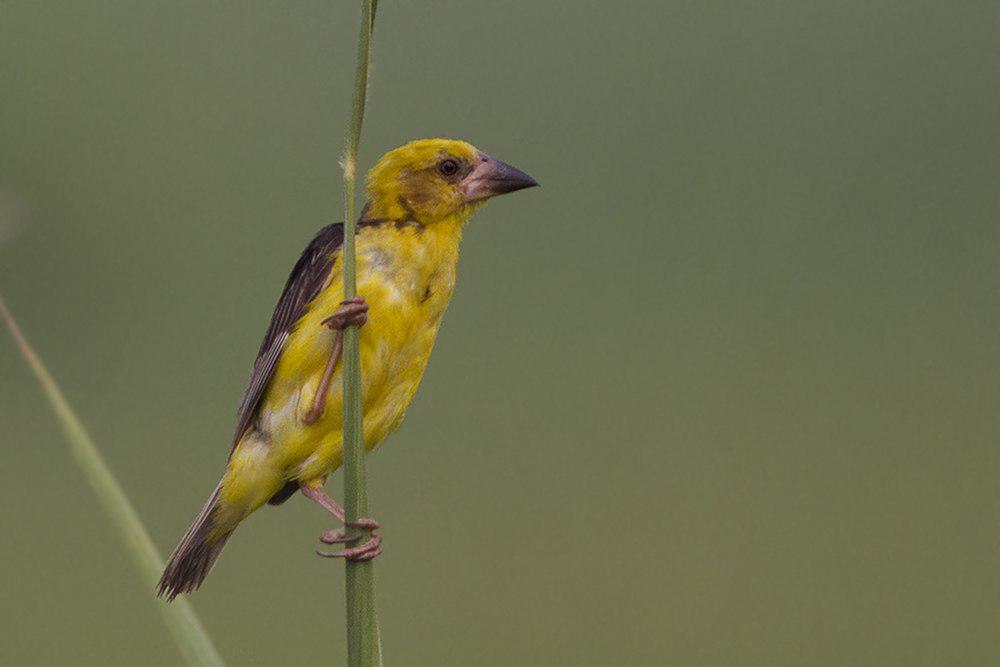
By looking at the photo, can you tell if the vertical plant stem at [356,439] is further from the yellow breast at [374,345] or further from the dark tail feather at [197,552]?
the dark tail feather at [197,552]

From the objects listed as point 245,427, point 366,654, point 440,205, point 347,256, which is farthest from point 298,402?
Answer: point 366,654

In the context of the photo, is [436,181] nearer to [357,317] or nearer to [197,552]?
[357,317]

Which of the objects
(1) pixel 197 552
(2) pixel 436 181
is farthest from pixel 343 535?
(2) pixel 436 181

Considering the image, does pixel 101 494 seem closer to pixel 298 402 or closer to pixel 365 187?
pixel 298 402

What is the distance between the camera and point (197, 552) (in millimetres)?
2426

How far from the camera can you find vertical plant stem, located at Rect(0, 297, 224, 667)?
1.30 meters

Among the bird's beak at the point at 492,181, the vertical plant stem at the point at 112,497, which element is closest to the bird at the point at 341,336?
Answer: the bird's beak at the point at 492,181

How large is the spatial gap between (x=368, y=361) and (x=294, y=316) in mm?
207

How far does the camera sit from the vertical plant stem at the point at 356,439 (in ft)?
4.32

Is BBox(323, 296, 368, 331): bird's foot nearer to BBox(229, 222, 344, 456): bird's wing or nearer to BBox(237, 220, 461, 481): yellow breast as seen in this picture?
BBox(237, 220, 461, 481): yellow breast

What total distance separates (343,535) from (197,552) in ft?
1.54

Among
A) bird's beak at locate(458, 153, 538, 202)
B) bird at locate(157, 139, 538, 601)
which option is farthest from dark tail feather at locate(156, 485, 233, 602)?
bird's beak at locate(458, 153, 538, 202)

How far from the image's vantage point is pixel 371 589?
140 cm

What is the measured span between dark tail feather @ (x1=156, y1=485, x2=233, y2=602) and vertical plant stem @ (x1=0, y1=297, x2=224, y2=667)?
3.21 feet
